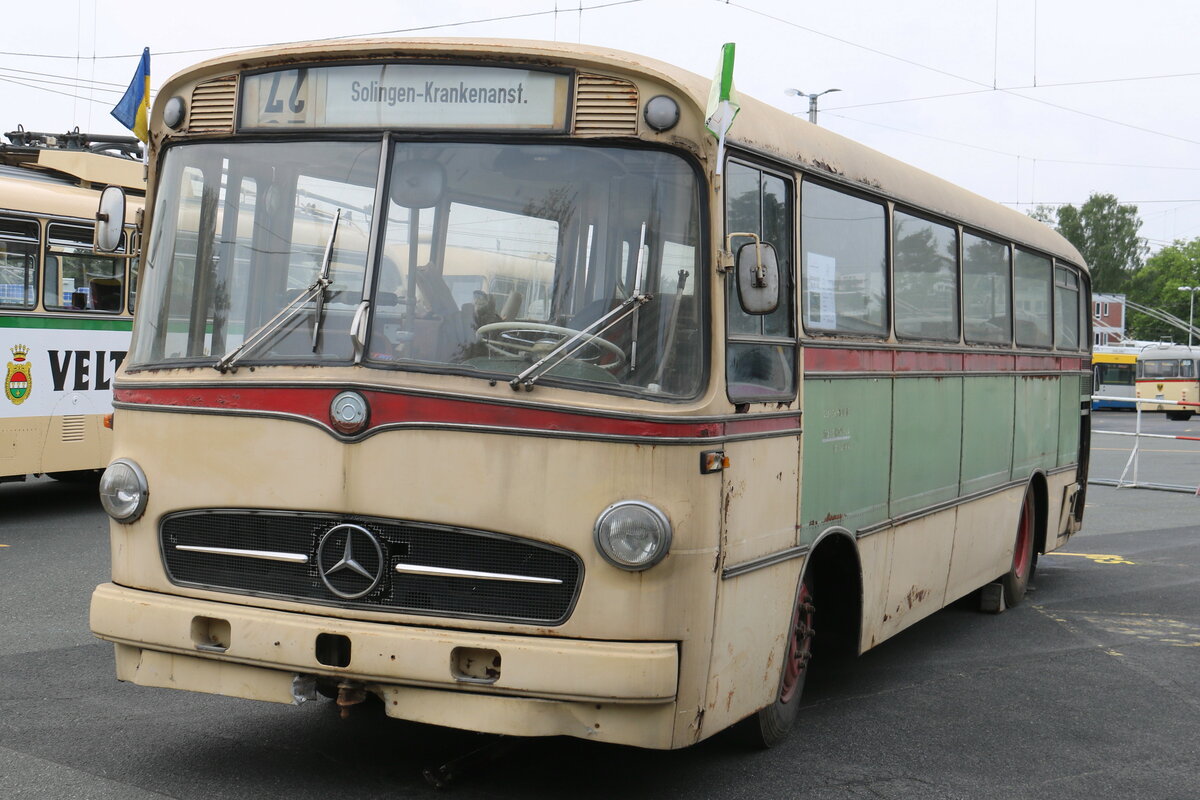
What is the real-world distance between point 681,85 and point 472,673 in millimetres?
2164

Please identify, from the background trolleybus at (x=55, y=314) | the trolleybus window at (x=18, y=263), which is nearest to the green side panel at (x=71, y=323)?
the background trolleybus at (x=55, y=314)

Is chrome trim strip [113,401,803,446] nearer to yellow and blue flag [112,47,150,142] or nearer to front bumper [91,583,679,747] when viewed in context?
front bumper [91,583,679,747]

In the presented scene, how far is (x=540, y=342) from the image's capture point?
197 inches

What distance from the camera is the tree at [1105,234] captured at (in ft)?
319

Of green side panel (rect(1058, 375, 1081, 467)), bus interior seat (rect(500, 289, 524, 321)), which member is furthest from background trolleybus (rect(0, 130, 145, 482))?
bus interior seat (rect(500, 289, 524, 321))

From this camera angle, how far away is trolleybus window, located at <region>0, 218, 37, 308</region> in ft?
42.4

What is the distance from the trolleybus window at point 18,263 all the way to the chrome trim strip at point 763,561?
9404 millimetres

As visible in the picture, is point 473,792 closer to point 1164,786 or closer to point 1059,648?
point 1164,786

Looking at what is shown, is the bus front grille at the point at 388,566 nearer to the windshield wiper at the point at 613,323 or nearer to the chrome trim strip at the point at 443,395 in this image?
the chrome trim strip at the point at 443,395

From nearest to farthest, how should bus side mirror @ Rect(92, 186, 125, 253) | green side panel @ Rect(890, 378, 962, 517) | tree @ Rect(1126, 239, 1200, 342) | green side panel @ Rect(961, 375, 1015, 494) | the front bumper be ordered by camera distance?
the front bumper, bus side mirror @ Rect(92, 186, 125, 253), green side panel @ Rect(890, 378, 962, 517), green side panel @ Rect(961, 375, 1015, 494), tree @ Rect(1126, 239, 1200, 342)

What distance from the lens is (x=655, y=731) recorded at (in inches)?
191

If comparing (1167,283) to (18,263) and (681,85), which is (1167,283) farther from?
(681,85)

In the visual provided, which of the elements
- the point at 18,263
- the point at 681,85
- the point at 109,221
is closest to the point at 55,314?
the point at 18,263

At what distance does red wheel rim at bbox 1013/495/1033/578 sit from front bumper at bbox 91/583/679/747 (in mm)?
6254
